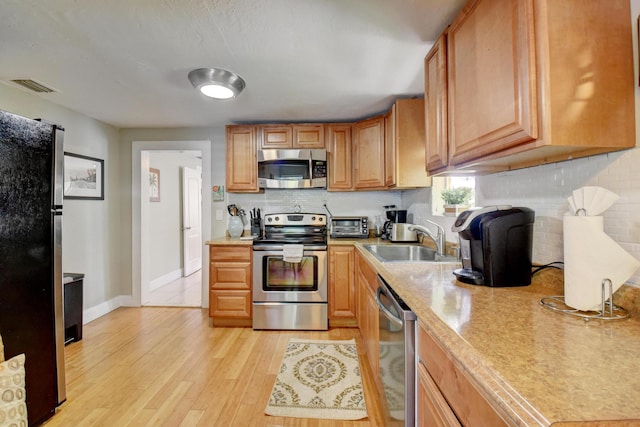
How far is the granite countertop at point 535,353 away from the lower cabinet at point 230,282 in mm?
2095

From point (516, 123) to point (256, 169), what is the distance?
2.62 m

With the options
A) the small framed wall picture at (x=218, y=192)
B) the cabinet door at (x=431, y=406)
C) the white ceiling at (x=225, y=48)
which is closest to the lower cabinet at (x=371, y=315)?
the cabinet door at (x=431, y=406)

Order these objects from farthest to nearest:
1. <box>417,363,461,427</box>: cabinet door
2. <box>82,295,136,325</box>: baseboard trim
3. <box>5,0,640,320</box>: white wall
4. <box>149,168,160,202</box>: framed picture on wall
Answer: <box>149,168,160,202</box>: framed picture on wall → <box>82,295,136,325</box>: baseboard trim → <box>5,0,640,320</box>: white wall → <box>417,363,461,427</box>: cabinet door

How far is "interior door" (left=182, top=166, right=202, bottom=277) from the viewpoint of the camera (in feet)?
17.0

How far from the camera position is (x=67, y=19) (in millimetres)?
1515

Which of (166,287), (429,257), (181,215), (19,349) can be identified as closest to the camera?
(19,349)

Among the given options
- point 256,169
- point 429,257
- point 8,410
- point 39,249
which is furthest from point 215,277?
point 429,257

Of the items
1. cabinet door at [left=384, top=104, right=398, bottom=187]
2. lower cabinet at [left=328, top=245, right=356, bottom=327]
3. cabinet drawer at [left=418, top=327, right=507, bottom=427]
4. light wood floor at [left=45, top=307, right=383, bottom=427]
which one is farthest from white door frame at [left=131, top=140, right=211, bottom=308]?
cabinet drawer at [left=418, top=327, right=507, bottom=427]

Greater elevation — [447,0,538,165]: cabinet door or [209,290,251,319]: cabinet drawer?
[447,0,538,165]: cabinet door

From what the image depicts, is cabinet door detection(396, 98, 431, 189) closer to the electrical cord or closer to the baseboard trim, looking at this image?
the electrical cord

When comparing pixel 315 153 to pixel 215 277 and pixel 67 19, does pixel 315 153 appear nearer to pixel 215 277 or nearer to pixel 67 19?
pixel 215 277

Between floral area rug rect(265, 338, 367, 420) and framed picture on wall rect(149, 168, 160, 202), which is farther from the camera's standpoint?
framed picture on wall rect(149, 168, 160, 202)

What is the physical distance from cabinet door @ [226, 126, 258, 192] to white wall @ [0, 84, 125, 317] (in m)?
1.49

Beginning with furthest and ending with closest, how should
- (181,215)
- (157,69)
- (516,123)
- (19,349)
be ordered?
1. (181,215)
2. (157,69)
3. (19,349)
4. (516,123)
